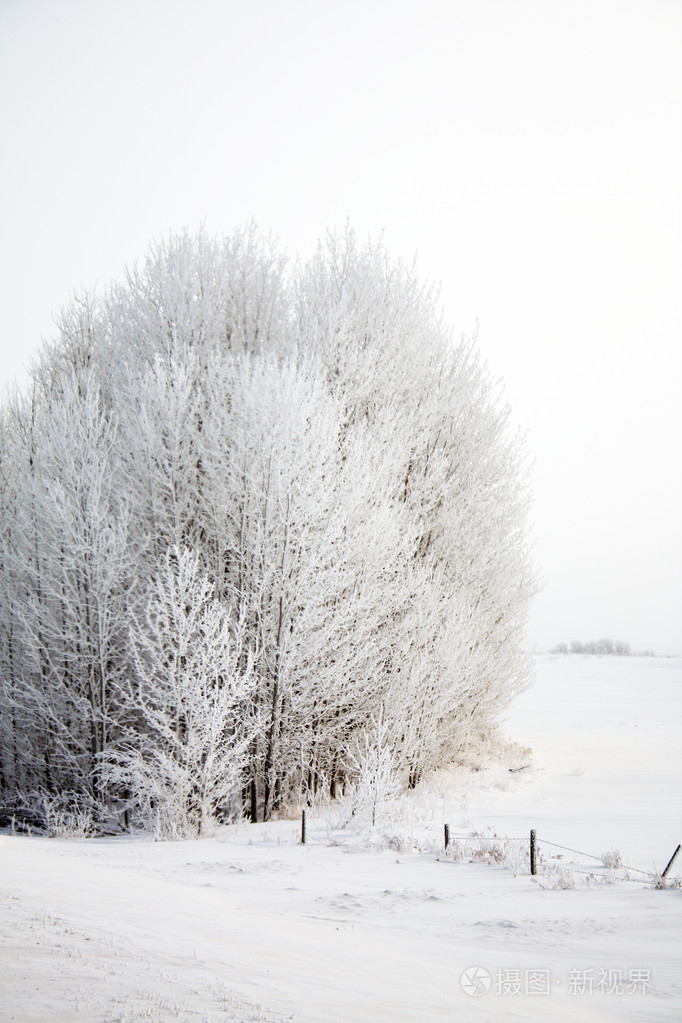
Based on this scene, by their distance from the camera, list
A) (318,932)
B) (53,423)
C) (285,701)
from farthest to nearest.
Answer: (53,423) → (285,701) → (318,932)

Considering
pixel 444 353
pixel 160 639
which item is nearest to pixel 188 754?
pixel 160 639

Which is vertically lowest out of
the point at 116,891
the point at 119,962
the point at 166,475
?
the point at 116,891

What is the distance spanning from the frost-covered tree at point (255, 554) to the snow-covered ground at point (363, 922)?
1902 millimetres

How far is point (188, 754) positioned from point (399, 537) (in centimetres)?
501

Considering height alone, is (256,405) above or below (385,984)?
above

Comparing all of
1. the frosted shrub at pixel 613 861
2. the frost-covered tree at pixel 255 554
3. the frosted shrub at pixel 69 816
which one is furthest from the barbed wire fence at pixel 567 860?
the frosted shrub at pixel 69 816

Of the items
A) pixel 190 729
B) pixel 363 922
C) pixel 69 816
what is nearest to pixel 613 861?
pixel 363 922

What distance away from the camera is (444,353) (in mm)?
16297

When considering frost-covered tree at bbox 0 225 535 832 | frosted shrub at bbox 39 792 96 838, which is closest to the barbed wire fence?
frost-covered tree at bbox 0 225 535 832

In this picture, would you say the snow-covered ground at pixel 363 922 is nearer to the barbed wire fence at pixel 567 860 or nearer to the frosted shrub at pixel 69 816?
the barbed wire fence at pixel 567 860

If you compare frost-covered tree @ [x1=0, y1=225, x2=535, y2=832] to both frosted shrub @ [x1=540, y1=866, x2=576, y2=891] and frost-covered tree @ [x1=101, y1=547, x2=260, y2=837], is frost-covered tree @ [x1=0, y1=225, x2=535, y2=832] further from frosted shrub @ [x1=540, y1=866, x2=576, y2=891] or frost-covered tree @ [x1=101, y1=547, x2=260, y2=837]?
frosted shrub @ [x1=540, y1=866, x2=576, y2=891]

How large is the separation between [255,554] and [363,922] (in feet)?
22.5

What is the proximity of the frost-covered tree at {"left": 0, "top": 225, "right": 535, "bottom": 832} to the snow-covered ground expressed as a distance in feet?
6.24

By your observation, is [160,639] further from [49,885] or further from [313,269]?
[313,269]
